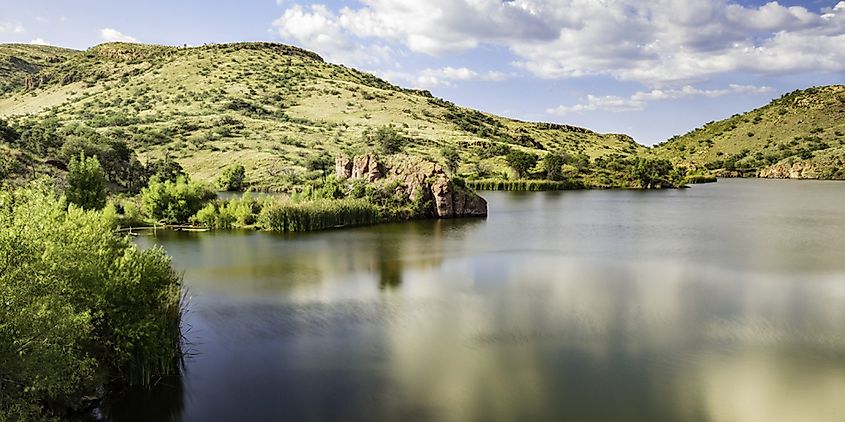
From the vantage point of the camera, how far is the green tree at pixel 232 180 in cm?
7169

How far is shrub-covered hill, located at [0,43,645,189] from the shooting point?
280 ft

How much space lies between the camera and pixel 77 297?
508 inches

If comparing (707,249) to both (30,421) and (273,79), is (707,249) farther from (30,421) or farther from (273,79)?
(273,79)

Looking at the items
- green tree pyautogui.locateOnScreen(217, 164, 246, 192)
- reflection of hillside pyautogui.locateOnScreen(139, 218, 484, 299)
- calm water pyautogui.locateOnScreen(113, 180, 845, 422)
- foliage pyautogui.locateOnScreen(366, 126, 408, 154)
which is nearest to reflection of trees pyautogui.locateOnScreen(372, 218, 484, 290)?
reflection of hillside pyautogui.locateOnScreen(139, 218, 484, 299)

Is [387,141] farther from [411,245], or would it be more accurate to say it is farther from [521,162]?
[411,245]

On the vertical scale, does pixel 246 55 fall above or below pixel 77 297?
above

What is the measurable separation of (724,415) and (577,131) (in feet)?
561

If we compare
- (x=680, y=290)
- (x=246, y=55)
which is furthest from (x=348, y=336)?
(x=246, y=55)

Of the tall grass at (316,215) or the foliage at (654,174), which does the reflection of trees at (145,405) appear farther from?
the foliage at (654,174)

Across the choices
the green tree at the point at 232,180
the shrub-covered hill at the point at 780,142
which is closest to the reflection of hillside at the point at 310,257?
the green tree at the point at 232,180

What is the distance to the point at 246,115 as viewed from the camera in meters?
113

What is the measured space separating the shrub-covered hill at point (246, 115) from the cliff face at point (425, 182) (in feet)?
69.2

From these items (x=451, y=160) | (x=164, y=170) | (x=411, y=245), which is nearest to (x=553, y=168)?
(x=451, y=160)

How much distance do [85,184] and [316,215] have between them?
14.5 m
